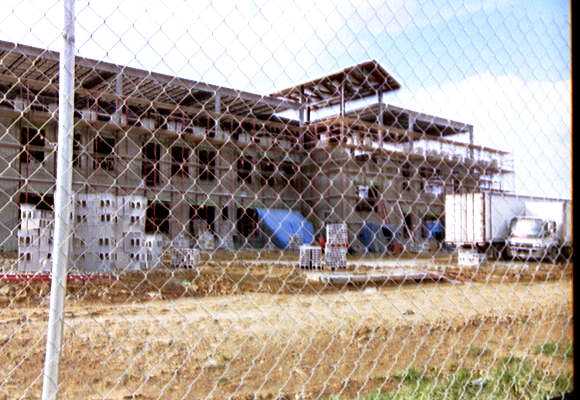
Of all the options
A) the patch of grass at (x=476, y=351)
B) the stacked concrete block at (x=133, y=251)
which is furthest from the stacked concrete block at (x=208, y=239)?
the patch of grass at (x=476, y=351)

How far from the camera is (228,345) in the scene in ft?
18.3

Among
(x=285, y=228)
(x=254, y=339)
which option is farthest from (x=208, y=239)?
(x=254, y=339)

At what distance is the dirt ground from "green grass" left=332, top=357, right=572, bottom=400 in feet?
0.69

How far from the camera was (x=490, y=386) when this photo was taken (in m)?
3.53

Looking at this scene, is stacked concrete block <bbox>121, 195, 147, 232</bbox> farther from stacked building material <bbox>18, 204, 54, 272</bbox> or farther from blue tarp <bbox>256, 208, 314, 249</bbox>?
blue tarp <bbox>256, 208, 314, 249</bbox>

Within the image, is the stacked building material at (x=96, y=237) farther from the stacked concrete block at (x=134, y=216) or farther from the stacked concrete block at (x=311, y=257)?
the stacked concrete block at (x=311, y=257)

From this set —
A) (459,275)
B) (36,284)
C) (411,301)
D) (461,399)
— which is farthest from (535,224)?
(461,399)

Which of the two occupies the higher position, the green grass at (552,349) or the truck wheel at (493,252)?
the green grass at (552,349)

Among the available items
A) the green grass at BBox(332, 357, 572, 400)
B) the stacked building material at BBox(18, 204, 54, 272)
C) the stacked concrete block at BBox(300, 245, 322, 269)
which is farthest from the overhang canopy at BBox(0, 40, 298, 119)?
the stacked concrete block at BBox(300, 245, 322, 269)

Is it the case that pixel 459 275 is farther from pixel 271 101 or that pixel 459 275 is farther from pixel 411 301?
pixel 271 101

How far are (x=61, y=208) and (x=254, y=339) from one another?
14.0 feet

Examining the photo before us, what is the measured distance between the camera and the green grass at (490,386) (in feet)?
10.7

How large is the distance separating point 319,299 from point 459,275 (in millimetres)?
6234

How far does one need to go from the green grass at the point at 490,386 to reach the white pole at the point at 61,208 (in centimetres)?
195
